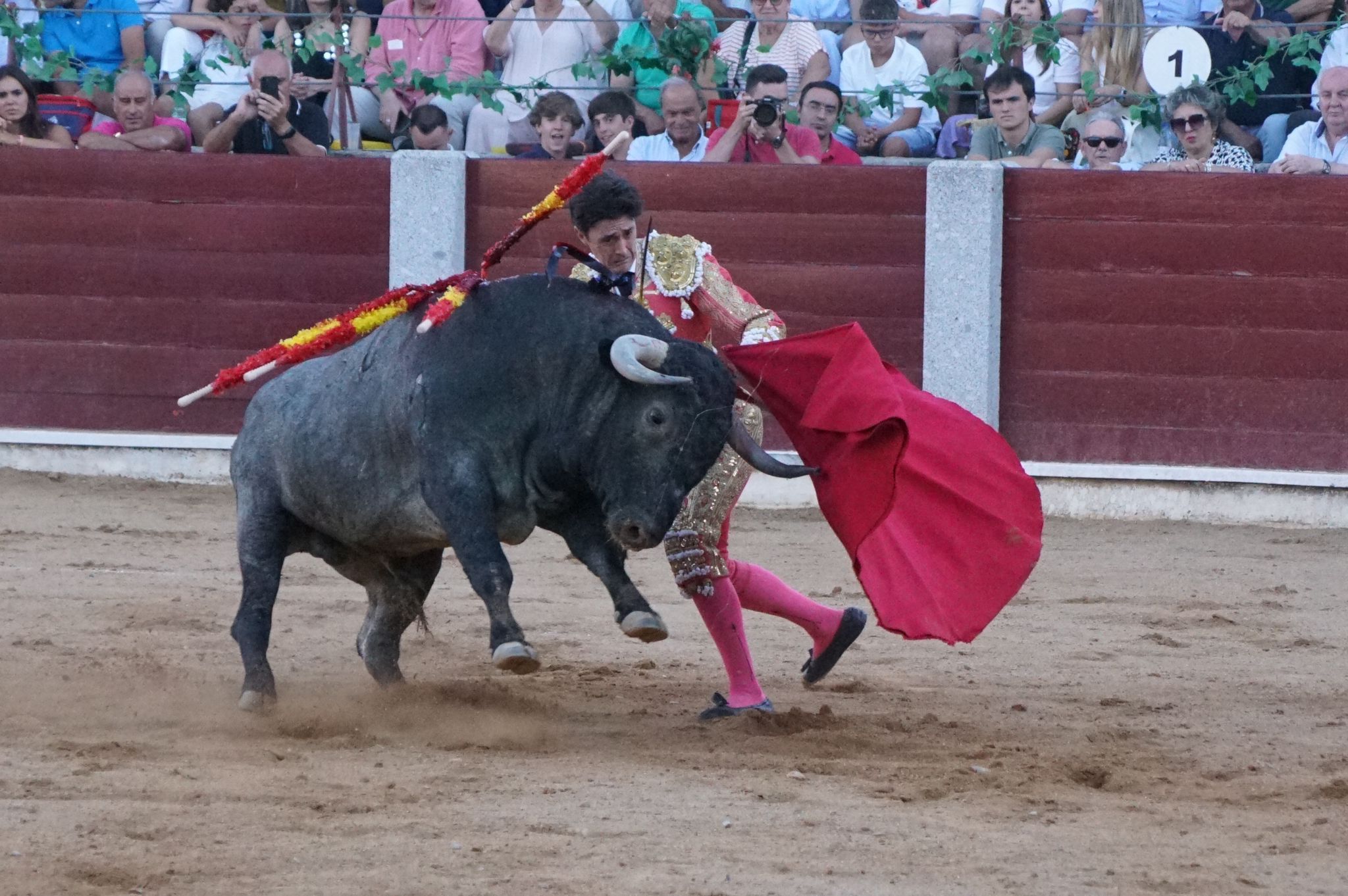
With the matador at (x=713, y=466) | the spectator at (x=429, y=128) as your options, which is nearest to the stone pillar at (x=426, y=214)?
the spectator at (x=429, y=128)

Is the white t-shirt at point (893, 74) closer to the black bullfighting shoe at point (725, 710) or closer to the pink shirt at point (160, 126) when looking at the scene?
the pink shirt at point (160, 126)

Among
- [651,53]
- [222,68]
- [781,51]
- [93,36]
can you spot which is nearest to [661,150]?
[651,53]

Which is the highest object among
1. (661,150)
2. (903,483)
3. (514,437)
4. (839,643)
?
(661,150)

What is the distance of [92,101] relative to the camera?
7613mm

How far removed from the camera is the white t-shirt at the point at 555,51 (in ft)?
23.5

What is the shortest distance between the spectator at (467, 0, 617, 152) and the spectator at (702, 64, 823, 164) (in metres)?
0.59

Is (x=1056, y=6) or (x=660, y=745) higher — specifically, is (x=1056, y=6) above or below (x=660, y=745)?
above

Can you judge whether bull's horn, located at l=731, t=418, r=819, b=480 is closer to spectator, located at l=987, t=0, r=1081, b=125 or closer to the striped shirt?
spectator, located at l=987, t=0, r=1081, b=125

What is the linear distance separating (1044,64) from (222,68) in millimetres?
3248

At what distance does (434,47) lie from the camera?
7.30m

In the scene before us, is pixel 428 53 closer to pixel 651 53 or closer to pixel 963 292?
pixel 651 53

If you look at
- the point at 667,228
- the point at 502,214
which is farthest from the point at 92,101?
the point at 667,228

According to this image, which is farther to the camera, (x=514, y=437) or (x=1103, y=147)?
(x=1103, y=147)

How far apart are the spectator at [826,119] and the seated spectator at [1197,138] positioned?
112 centimetres
